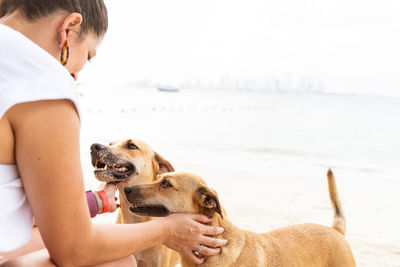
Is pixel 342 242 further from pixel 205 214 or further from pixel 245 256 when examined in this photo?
pixel 205 214

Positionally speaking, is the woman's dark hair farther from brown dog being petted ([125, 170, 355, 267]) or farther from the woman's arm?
brown dog being petted ([125, 170, 355, 267])

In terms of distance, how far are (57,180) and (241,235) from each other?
194cm

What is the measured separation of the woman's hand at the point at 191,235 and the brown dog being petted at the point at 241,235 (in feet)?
0.28

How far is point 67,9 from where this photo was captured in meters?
1.59

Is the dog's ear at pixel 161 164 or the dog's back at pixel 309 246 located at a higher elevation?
the dog's ear at pixel 161 164

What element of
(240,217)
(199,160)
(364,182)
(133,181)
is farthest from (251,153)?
(133,181)

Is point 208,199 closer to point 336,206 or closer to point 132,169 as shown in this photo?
point 132,169

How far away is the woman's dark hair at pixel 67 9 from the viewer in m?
1.57

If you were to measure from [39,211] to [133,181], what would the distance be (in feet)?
7.33

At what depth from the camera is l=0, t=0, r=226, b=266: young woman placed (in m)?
1.38

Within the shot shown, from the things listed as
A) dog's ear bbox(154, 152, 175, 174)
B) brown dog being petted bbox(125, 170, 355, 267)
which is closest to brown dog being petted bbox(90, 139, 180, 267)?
dog's ear bbox(154, 152, 175, 174)

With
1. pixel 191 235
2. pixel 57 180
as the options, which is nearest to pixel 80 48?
pixel 57 180

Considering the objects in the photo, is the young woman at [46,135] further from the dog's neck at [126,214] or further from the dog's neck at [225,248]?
the dog's neck at [126,214]

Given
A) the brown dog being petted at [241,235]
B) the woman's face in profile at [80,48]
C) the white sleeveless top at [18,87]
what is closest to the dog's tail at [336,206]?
the brown dog being petted at [241,235]
